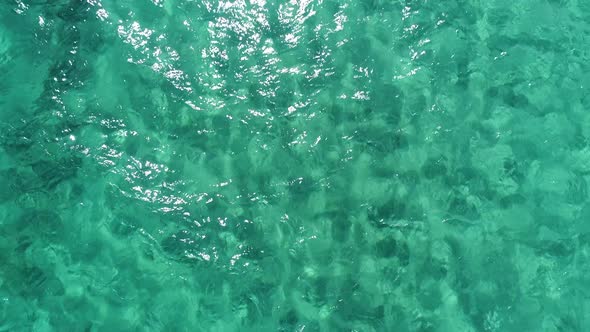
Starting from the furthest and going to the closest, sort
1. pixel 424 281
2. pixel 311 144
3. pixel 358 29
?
pixel 358 29, pixel 311 144, pixel 424 281

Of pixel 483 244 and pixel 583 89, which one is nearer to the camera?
pixel 483 244

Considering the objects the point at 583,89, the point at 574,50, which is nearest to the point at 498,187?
the point at 583,89

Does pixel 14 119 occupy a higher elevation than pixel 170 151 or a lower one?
higher

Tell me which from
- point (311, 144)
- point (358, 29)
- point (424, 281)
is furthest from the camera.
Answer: point (358, 29)

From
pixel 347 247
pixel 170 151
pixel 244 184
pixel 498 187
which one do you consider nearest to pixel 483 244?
pixel 498 187

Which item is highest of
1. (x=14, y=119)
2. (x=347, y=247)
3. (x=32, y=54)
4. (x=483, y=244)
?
(x=32, y=54)

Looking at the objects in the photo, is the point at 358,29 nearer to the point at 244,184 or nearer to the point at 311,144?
the point at 311,144

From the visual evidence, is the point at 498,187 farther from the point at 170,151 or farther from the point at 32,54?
the point at 32,54
